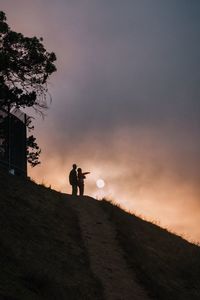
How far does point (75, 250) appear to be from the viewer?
74.4 ft

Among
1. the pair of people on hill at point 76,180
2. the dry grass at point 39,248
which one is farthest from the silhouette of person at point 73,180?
the dry grass at point 39,248

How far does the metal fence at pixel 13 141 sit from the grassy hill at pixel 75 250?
3.15m

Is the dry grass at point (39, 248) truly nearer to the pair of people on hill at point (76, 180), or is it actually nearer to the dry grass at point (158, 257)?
the dry grass at point (158, 257)

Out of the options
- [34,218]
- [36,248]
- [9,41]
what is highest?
[9,41]

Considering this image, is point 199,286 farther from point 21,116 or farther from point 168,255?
point 21,116

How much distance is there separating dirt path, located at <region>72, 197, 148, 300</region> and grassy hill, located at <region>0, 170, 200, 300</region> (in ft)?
0.20

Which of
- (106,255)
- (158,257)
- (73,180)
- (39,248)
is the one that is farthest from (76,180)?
(39,248)

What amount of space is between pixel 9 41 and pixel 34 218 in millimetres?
11766

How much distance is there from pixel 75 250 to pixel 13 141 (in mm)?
13850

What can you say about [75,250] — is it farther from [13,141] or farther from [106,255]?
[13,141]

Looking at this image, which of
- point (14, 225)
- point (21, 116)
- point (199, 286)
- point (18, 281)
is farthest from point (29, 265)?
point (21, 116)

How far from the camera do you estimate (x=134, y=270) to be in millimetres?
22672

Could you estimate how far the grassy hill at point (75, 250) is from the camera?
1727cm

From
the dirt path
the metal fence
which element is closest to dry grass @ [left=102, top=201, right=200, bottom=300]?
the dirt path
